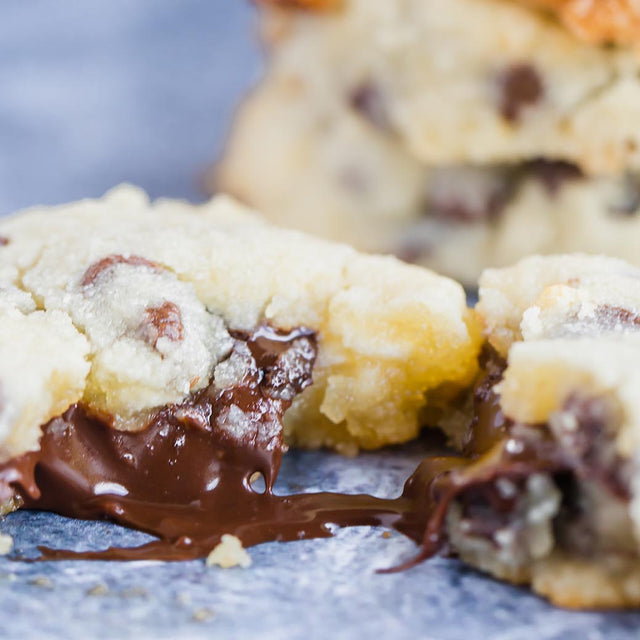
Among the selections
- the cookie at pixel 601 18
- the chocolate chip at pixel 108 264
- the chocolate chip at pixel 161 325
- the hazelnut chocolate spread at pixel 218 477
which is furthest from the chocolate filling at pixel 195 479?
the cookie at pixel 601 18

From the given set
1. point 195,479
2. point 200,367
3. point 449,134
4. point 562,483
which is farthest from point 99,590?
point 449,134

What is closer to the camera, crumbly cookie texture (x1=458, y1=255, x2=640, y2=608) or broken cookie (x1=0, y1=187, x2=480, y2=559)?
crumbly cookie texture (x1=458, y1=255, x2=640, y2=608)

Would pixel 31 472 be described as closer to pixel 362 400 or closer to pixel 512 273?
pixel 362 400

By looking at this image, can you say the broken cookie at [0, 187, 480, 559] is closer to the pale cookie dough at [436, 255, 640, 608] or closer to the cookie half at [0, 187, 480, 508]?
the cookie half at [0, 187, 480, 508]

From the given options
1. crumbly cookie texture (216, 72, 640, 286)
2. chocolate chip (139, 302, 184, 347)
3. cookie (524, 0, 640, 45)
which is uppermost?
cookie (524, 0, 640, 45)

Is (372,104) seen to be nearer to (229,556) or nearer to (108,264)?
(108,264)

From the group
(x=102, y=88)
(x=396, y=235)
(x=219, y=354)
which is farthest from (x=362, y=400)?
(x=102, y=88)

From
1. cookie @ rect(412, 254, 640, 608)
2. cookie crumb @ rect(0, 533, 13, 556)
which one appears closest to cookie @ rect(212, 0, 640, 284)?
cookie @ rect(412, 254, 640, 608)

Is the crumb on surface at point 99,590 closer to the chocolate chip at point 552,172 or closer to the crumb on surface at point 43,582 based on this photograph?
the crumb on surface at point 43,582
